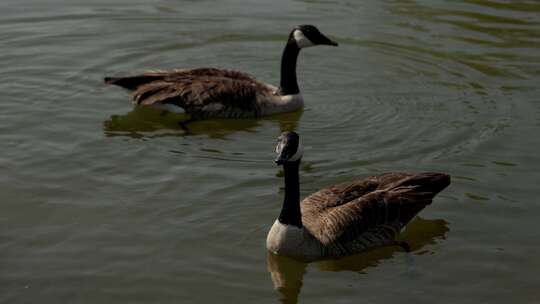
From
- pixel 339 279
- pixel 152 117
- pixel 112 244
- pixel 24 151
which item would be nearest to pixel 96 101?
pixel 152 117

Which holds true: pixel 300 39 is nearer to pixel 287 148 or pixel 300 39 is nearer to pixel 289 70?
pixel 289 70

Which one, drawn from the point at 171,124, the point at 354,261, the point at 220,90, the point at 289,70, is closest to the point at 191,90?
the point at 220,90

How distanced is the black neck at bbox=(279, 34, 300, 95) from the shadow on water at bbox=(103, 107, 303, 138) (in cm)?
40

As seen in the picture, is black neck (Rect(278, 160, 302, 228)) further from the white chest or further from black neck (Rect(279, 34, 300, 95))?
black neck (Rect(279, 34, 300, 95))

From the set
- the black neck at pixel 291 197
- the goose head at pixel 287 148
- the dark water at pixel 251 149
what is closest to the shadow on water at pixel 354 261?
the dark water at pixel 251 149

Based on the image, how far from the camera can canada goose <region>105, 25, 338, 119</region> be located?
14.8 metres

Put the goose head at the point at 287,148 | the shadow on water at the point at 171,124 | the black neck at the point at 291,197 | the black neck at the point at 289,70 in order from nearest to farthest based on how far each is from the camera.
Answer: the goose head at the point at 287,148
the black neck at the point at 291,197
the shadow on water at the point at 171,124
the black neck at the point at 289,70

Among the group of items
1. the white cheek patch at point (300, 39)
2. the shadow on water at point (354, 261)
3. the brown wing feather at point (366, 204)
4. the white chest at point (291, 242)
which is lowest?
the shadow on water at point (354, 261)

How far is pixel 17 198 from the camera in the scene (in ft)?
38.1

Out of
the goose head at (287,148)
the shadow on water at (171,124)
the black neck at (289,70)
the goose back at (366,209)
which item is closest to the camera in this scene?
the goose head at (287,148)

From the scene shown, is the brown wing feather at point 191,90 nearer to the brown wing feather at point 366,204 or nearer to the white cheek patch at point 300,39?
the white cheek patch at point 300,39

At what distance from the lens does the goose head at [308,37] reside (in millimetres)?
15359

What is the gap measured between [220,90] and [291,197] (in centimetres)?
490

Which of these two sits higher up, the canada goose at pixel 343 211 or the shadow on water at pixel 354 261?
the canada goose at pixel 343 211
